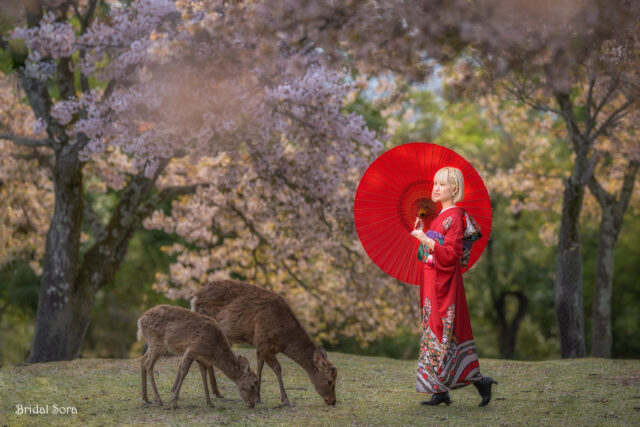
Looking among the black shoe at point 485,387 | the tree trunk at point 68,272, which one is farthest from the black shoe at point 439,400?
the tree trunk at point 68,272

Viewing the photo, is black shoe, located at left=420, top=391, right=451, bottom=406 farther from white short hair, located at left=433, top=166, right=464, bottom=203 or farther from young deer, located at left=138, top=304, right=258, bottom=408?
white short hair, located at left=433, top=166, right=464, bottom=203

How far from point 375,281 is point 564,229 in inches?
170

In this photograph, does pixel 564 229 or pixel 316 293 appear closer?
pixel 564 229

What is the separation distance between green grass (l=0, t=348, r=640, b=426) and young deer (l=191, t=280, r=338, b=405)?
42 centimetres

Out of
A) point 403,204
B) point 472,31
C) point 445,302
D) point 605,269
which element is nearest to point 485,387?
point 445,302

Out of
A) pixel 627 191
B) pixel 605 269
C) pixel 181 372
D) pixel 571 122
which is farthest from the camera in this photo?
pixel 627 191

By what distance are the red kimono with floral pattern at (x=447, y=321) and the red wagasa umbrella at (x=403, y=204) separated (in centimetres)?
46

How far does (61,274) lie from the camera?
1309cm

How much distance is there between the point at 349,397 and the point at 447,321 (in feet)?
7.10

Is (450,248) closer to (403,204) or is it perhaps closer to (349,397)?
(403,204)

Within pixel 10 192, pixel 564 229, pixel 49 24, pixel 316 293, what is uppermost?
pixel 49 24

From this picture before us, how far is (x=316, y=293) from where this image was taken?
1738 centimetres

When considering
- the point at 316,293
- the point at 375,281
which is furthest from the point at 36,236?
the point at 375,281

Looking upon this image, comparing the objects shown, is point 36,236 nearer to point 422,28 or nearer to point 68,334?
point 68,334
